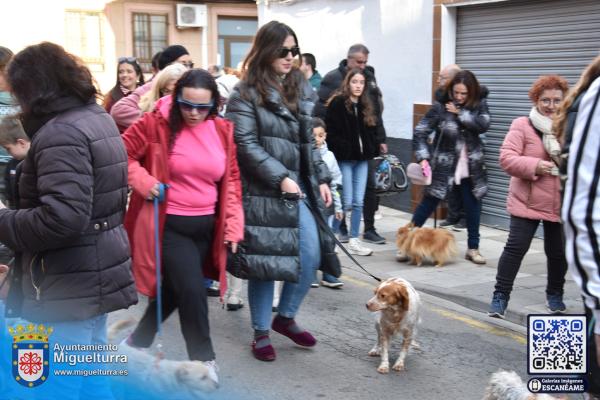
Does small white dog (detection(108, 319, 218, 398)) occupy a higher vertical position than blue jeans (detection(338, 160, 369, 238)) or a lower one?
lower

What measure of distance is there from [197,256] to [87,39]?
2068 cm

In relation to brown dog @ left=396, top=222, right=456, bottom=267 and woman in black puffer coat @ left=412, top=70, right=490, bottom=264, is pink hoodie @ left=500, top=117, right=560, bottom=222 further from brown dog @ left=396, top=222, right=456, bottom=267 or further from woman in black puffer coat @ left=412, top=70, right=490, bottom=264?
brown dog @ left=396, top=222, right=456, bottom=267

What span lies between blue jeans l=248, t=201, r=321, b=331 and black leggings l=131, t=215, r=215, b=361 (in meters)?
0.67

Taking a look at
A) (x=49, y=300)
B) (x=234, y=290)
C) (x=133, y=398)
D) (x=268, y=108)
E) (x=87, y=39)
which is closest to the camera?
(x=49, y=300)

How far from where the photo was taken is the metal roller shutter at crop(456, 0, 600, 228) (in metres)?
8.74

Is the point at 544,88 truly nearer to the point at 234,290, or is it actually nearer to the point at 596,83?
the point at 234,290

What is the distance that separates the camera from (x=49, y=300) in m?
3.32

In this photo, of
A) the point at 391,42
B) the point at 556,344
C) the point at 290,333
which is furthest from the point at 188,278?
the point at 391,42

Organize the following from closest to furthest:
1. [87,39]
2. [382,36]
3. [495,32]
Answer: [495,32]
[382,36]
[87,39]

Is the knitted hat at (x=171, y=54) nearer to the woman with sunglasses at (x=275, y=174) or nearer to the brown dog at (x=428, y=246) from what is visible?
the woman with sunglasses at (x=275, y=174)

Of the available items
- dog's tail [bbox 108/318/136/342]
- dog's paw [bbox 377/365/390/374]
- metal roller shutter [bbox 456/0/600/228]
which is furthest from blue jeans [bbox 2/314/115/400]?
metal roller shutter [bbox 456/0/600/228]

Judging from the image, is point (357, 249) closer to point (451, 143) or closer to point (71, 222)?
point (451, 143)

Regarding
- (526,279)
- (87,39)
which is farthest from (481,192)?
(87,39)

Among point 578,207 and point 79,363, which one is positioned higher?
point 578,207
